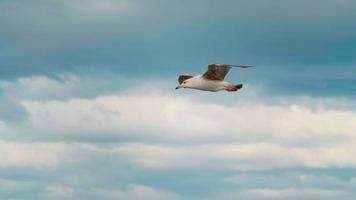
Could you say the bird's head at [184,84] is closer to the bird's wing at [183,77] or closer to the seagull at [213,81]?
the seagull at [213,81]

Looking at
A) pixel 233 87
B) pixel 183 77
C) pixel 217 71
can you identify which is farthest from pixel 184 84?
pixel 183 77

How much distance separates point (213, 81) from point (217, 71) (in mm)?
2322

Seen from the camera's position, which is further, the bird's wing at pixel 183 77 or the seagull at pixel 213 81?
the bird's wing at pixel 183 77

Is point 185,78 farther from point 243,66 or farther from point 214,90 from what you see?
point 243,66

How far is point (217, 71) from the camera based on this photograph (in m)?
129

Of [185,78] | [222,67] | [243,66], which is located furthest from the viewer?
[185,78]

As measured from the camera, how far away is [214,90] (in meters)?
Result: 129

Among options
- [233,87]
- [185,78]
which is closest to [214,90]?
[233,87]

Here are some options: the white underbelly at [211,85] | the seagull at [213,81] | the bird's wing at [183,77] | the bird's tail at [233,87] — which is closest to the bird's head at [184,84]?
the seagull at [213,81]

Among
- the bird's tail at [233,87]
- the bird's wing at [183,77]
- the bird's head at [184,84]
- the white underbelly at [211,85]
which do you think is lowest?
the bird's tail at [233,87]

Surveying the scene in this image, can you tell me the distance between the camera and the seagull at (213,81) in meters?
128

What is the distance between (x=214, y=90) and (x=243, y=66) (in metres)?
13.5

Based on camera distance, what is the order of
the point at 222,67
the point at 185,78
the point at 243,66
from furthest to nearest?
the point at 185,78, the point at 222,67, the point at 243,66

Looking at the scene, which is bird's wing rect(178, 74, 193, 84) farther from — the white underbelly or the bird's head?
the white underbelly
